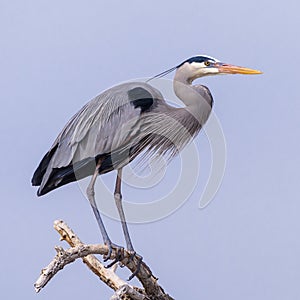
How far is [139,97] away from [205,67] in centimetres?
75

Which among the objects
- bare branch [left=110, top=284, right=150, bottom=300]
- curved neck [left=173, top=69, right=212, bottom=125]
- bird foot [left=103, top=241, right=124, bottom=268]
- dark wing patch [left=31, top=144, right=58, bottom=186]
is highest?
dark wing patch [left=31, top=144, right=58, bottom=186]

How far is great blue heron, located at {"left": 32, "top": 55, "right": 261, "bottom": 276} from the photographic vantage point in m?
8.98

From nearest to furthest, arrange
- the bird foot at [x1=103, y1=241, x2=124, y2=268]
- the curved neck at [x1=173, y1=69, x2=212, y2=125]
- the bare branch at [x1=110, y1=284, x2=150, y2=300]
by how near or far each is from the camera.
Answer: the bare branch at [x1=110, y1=284, x2=150, y2=300]
the bird foot at [x1=103, y1=241, x2=124, y2=268]
the curved neck at [x1=173, y1=69, x2=212, y2=125]

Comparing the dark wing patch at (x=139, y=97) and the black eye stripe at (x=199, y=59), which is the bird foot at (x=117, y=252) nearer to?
the dark wing patch at (x=139, y=97)

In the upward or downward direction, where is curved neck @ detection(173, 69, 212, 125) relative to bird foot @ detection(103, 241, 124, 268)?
upward

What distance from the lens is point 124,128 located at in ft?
29.7

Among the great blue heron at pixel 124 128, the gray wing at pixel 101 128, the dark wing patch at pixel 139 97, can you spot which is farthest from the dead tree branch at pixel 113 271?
the dark wing patch at pixel 139 97

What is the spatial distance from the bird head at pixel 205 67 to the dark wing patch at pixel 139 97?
509 mm

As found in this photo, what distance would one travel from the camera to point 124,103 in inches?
359

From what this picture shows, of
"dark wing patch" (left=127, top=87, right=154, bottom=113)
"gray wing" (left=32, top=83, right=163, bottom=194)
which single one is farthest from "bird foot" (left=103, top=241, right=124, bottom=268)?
"dark wing patch" (left=127, top=87, right=154, bottom=113)

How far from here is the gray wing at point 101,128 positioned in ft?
29.5

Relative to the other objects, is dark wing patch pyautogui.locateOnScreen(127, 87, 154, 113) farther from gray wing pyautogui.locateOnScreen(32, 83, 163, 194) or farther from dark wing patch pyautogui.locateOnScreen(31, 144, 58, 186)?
dark wing patch pyautogui.locateOnScreen(31, 144, 58, 186)

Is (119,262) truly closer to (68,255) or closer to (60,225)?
(60,225)

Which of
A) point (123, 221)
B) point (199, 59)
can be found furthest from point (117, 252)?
point (199, 59)
